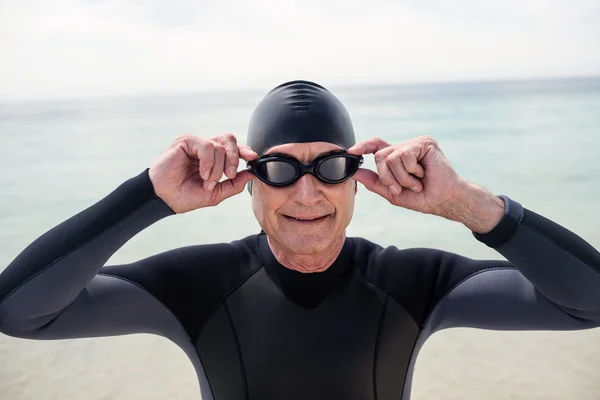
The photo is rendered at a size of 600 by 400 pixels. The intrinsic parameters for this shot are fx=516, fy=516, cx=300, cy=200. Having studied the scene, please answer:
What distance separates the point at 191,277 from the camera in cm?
186

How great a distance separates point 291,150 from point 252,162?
14 cm

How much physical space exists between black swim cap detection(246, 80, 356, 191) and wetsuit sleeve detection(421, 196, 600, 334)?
2.04 feet

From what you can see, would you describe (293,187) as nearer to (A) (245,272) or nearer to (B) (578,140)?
(A) (245,272)

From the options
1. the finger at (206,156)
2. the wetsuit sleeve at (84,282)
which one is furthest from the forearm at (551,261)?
the wetsuit sleeve at (84,282)

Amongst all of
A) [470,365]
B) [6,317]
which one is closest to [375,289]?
[6,317]

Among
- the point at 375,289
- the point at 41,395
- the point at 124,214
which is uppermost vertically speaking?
the point at 124,214

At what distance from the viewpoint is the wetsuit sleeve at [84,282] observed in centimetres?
155

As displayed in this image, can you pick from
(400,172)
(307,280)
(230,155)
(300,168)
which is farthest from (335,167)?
(307,280)

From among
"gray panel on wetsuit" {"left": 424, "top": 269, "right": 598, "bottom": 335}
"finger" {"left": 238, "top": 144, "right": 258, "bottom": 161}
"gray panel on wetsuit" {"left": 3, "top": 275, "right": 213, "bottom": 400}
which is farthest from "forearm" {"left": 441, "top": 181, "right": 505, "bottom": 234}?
"gray panel on wetsuit" {"left": 3, "top": 275, "right": 213, "bottom": 400}

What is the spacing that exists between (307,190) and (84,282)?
2.46 ft

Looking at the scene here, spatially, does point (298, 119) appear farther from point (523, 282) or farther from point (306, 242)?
point (523, 282)

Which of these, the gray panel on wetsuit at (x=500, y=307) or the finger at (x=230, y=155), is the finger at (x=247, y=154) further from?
the gray panel on wetsuit at (x=500, y=307)

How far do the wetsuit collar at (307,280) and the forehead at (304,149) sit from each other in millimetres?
408

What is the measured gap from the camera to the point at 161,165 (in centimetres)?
163
